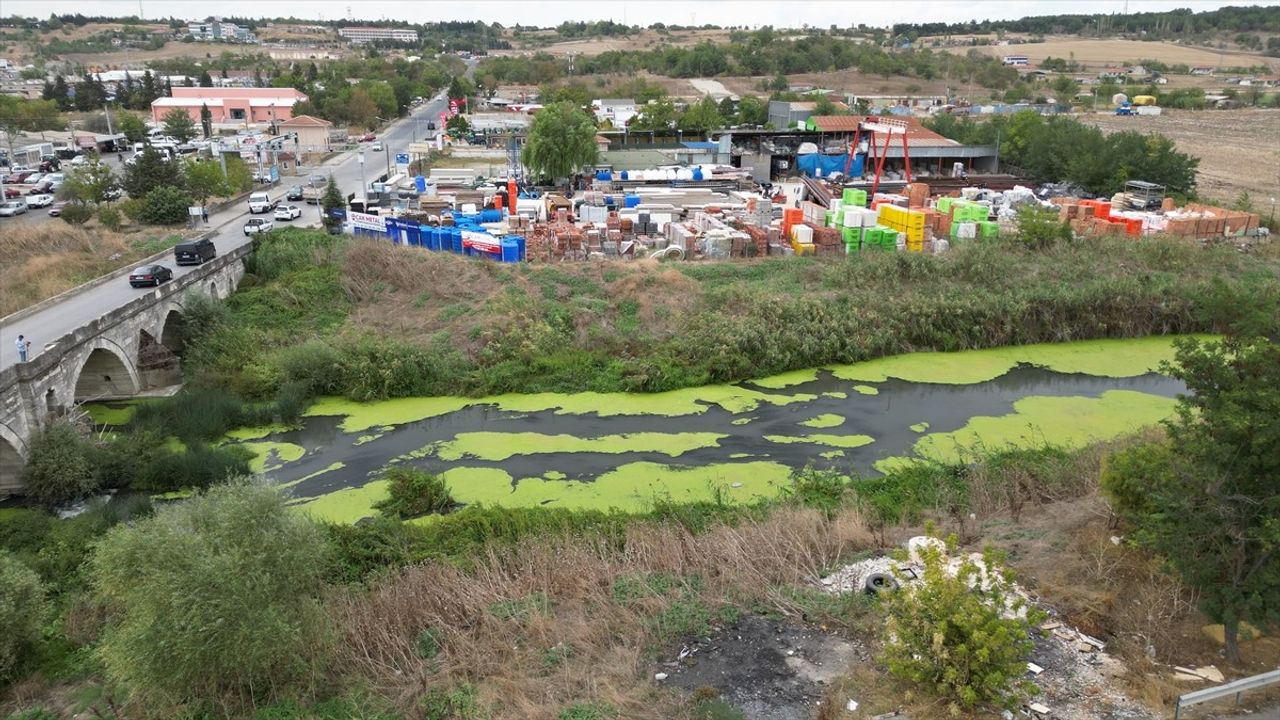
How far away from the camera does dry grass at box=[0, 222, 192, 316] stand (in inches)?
1011

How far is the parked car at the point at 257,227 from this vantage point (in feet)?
102

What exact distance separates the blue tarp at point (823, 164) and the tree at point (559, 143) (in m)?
13.1

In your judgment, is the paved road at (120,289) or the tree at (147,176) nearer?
the paved road at (120,289)

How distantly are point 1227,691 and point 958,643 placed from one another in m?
2.62

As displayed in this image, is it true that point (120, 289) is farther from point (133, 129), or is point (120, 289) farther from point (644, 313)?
point (133, 129)

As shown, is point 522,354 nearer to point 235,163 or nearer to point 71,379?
point 71,379

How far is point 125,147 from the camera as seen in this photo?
187 ft

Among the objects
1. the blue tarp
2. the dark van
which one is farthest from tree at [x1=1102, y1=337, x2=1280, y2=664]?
the blue tarp

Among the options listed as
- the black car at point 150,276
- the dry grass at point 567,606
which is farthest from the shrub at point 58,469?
the dry grass at point 567,606

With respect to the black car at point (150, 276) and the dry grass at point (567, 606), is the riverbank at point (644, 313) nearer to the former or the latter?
the black car at point (150, 276)

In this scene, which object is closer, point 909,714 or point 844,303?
point 909,714

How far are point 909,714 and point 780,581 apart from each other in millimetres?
3512

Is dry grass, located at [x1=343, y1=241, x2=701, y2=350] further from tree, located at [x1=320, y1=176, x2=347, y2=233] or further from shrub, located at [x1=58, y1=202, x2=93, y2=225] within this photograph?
shrub, located at [x1=58, y1=202, x2=93, y2=225]

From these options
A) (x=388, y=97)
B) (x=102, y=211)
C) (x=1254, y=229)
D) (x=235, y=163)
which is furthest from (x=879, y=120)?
(x=388, y=97)
